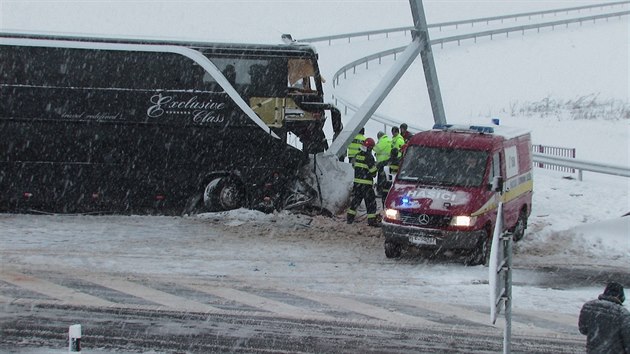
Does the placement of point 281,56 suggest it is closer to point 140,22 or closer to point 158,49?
point 158,49

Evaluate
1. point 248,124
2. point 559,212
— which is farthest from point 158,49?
point 559,212

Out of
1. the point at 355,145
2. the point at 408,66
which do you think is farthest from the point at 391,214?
the point at 408,66

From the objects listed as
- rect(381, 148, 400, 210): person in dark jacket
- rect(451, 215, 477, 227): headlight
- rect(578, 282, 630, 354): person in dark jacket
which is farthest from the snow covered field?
rect(578, 282, 630, 354): person in dark jacket

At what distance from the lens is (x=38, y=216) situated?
1823cm

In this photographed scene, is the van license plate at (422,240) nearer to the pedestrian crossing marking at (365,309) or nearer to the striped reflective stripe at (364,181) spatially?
the pedestrian crossing marking at (365,309)

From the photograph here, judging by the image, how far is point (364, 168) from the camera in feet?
60.2

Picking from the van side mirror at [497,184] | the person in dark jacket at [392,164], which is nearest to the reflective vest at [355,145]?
the person in dark jacket at [392,164]

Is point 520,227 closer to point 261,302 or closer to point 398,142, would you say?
point 398,142

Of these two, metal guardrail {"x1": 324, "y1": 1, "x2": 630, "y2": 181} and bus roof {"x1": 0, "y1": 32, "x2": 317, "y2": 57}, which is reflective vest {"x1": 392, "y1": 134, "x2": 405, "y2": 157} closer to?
bus roof {"x1": 0, "y1": 32, "x2": 317, "y2": 57}

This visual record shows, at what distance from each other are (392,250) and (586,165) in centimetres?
755

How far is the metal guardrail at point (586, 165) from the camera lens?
2050 cm

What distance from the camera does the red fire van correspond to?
14922 mm

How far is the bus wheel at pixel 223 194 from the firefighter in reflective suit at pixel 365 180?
2.29m

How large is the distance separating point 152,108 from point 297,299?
6.80 m
